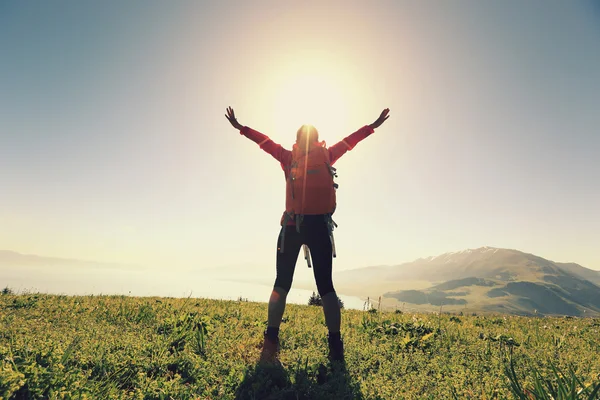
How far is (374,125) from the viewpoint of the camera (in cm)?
637

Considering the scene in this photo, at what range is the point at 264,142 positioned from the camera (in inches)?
239

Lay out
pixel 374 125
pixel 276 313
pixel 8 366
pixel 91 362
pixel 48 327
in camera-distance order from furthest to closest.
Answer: pixel 374 125 < pixel 48 327 < pixel 276 313 < pixel 91 362 < pixel 8 366

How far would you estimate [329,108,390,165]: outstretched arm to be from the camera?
604 cm

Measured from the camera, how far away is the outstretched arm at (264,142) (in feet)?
19.5

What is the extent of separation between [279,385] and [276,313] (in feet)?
4.05

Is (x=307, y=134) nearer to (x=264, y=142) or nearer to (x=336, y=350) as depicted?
(x=264, y=142)

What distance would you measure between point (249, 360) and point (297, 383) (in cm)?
105

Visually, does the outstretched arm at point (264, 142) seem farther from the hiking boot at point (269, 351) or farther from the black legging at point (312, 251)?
the hiking boot at point (269, 351)

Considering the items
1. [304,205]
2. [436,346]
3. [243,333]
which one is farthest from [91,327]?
[436,346]

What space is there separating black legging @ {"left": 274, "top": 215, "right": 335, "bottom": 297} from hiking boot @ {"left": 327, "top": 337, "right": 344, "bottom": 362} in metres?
0.73

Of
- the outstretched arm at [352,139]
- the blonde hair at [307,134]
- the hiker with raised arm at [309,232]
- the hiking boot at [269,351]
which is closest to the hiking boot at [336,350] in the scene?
the hiker with raised arm at [309,232]

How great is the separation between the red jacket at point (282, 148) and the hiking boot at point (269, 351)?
2.79 meters

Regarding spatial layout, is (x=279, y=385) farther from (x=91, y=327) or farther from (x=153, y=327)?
(x=91, y=327)

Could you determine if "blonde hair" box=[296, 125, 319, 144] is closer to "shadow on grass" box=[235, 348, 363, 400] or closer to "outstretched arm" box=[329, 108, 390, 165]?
"outstretched arm" box=[329, 108, 390, 165]
